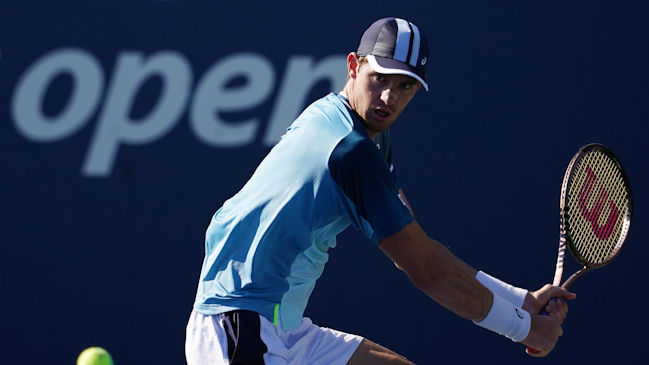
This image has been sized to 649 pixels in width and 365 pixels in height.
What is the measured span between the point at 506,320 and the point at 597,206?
98 cm

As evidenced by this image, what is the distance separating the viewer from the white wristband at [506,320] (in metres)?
2.70

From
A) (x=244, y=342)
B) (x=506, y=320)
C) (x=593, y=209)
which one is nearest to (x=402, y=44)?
(x=506, y=320)

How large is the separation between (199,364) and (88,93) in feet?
8.42

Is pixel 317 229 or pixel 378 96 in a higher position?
pixel 378 96

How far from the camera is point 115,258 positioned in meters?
4.92

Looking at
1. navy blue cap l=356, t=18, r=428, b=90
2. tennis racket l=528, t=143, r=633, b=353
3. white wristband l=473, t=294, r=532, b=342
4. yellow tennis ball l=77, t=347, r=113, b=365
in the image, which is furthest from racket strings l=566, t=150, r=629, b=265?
yellow tennis ball l=77, t=347, r=113, b=365

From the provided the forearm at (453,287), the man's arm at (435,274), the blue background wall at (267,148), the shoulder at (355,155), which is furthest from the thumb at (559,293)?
the blue background wall at (267,148)

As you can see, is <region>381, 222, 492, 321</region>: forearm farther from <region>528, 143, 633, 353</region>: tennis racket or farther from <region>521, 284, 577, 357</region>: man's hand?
<region>528, 143, 633, 353</region>: tennis racket

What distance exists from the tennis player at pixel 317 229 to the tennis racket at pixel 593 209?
0.59m

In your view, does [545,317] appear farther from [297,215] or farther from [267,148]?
[267,148]

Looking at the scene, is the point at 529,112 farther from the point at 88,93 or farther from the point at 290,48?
the point at 88,93

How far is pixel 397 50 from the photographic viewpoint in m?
2.68

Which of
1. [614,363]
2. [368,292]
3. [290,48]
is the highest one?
[290,48]

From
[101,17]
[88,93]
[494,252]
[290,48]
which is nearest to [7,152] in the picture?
[88,93]
